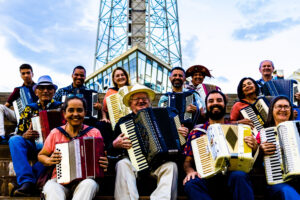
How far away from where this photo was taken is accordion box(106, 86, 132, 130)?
15.7 feet

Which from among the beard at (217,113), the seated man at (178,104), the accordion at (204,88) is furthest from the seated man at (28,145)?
the accordion at (204,88)

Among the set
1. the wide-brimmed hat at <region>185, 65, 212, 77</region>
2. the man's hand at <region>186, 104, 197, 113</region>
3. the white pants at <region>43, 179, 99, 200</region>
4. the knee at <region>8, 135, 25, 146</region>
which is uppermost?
the wide-brimmed hat at <region>185, 65, 212, 77</region>

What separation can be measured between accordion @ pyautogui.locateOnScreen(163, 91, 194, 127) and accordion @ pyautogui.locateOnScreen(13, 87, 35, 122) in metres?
2.21

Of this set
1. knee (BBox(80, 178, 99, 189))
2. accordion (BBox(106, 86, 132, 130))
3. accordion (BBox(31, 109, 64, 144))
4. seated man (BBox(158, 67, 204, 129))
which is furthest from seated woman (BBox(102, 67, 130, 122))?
knee (BBox(80, 178, 99, 189))

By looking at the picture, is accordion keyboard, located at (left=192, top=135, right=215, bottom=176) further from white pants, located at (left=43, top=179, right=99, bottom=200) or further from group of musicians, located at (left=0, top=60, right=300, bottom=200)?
white pants, located at (left=43, top=179, right=99, bottom=200)

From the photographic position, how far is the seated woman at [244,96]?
183 inches

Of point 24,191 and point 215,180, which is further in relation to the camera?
point 24,191

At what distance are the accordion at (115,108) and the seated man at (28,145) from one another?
31.1 inches

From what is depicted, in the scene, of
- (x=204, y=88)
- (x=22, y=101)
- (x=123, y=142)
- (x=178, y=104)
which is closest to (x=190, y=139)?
(x=123, y=142)

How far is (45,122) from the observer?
3982mm

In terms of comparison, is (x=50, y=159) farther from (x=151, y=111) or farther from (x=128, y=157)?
(x=151, y=111)

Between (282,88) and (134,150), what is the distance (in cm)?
297

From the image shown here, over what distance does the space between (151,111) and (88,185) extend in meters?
1.07

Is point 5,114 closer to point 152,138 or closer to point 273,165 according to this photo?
point 152,138
